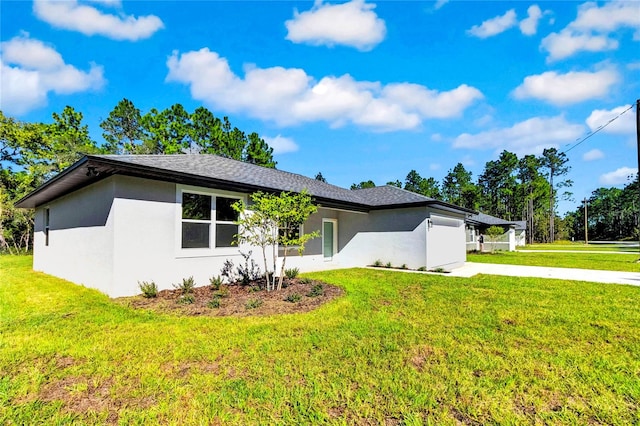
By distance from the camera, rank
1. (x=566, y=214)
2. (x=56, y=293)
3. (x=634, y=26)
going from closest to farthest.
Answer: (x=56, y=293), (x=634, y=26), (x=566, y=214)

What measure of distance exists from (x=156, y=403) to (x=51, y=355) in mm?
2127

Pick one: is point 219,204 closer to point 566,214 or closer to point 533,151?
point 533,151

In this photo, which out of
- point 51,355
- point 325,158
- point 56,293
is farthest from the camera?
point 325,158

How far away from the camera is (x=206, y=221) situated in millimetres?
8000

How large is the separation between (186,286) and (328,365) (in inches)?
197

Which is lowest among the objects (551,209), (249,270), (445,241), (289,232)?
(249,270)

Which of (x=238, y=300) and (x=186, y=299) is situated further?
(x=238, y=300)

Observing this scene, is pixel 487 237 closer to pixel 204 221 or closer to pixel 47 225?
pixel 204 221

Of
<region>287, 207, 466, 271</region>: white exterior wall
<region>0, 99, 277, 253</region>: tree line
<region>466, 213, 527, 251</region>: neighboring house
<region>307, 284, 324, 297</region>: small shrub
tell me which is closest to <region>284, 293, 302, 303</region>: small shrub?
<region>307, 284, 324, 297</region>: small shrub

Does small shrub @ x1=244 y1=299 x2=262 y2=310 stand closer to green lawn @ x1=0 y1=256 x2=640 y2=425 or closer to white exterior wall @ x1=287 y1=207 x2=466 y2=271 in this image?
green lawn @ x1=0 y1=256 x2=640 y2=425

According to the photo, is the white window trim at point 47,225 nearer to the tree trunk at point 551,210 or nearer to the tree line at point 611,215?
the tree trunk at point 551,210

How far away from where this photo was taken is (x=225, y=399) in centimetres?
277

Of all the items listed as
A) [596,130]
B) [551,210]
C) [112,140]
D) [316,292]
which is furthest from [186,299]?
[551,210]

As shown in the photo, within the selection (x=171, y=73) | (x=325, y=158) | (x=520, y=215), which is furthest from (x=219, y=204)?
(x=520, y=215)
